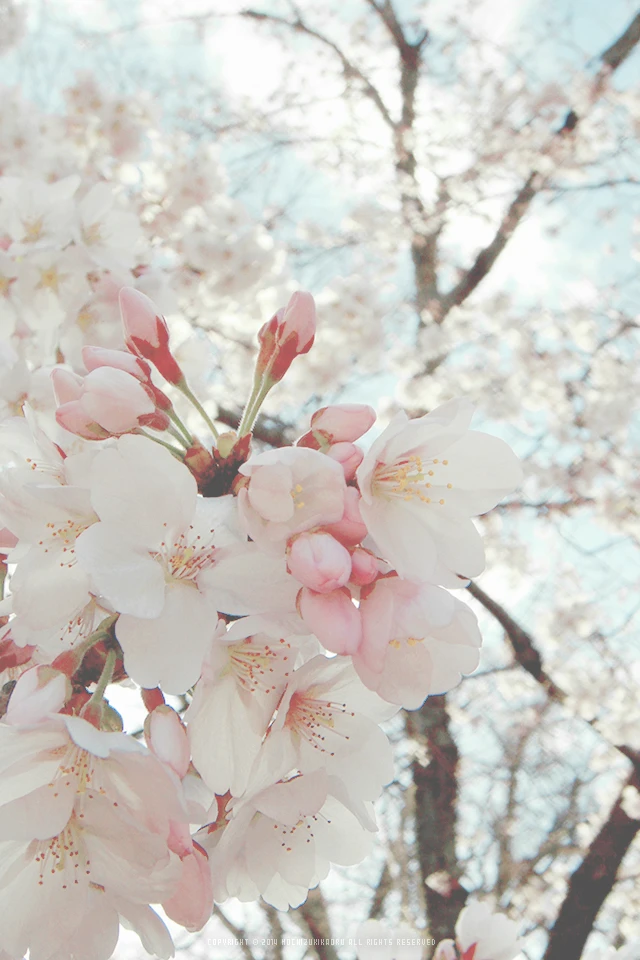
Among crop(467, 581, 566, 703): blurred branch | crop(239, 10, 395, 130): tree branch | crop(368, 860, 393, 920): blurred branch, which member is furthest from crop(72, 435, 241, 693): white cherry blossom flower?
crop(239, 10, 395, 130): tree branch

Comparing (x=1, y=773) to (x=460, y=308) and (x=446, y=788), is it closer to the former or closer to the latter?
(x=446, y=788)

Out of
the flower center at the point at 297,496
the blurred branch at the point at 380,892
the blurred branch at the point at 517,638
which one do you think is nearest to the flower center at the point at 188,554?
the flower center at the point at 297,496

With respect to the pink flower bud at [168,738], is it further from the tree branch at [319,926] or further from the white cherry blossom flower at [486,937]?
the tree branch at [319,926]

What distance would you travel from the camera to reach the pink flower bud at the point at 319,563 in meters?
0.70

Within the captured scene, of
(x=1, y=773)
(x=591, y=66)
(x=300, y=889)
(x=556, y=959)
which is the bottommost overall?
(x=556, y=959)

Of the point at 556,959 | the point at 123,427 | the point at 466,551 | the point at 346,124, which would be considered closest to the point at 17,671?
the point at 123,427

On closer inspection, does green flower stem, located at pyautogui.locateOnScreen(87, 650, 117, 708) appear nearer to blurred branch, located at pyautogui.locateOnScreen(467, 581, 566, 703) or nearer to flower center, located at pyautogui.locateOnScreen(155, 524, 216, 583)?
flower center, located at pyautogui.locateOnScreen(155, 524, 216, 583)

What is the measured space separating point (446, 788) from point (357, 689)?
10.5ft

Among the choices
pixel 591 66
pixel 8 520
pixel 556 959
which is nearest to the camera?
pixel 8 520

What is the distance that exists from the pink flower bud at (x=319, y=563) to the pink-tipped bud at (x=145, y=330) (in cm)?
40

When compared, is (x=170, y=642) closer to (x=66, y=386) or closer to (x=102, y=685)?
(x=102, y=685)

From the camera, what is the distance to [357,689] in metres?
0.90

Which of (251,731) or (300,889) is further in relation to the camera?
(300,889)

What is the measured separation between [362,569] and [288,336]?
0.40 metres
